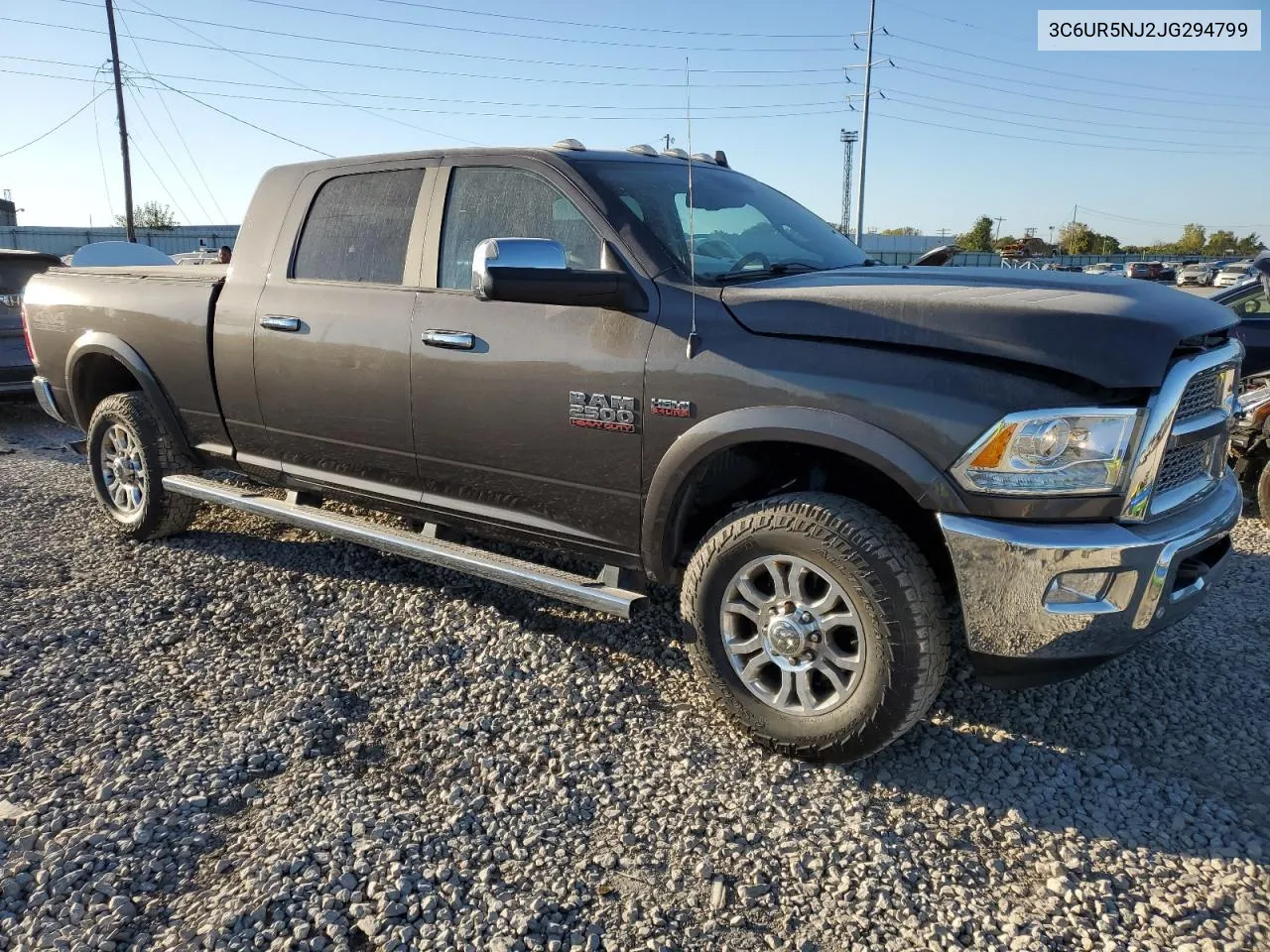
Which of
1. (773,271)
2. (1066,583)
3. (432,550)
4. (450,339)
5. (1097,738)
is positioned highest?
(773,271)

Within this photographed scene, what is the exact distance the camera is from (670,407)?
3039 mm

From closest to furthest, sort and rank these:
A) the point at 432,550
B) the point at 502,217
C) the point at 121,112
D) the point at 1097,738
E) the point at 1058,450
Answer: the point at 1058,450, the point at 1097,738, the point at 502,217, the point at 432,550, the point at 121,112

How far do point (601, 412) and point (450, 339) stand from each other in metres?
0.77

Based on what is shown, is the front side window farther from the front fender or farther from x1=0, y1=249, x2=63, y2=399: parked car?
x1=0, y1=249, x2=63, y2=399: parked car

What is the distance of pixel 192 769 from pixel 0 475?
5357 millimetres

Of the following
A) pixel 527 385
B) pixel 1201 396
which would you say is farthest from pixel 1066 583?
pixel 527 385

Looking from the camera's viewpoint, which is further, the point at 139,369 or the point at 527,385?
the point at 139,369

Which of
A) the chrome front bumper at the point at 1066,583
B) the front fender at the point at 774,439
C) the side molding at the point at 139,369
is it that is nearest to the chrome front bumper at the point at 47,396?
the side molding at the point at 139,369

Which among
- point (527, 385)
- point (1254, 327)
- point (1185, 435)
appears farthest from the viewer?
point (1254, 327)

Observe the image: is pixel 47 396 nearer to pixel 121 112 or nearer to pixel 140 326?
pixel 140 326

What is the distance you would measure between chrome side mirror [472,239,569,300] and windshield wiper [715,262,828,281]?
1.97 feet

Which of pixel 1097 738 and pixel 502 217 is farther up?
pixel 502 217

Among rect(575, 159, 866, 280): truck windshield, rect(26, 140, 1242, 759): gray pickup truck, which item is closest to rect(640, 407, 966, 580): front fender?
rect(26, 140, 1242, 759): gray pickup truck

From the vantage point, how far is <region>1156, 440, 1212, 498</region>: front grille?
270 centimetres
